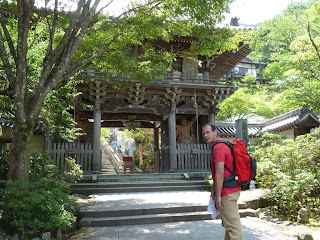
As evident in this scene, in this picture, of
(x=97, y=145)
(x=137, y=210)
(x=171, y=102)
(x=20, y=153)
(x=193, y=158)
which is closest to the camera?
(x=20, y=153)

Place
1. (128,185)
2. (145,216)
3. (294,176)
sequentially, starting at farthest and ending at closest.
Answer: (128,185), (294,176), (145,216)

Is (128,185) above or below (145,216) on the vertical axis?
above

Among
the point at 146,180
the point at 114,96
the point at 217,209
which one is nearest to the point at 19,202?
the point at 217,209

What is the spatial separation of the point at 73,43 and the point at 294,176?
608cm

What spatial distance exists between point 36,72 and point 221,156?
6.53 m

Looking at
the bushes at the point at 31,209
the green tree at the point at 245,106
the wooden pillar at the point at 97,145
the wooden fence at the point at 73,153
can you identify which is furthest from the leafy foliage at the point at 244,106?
the bushes at the point at 31,209

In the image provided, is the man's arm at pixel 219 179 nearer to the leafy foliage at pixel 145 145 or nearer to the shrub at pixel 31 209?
the shrub at pixel 31 209

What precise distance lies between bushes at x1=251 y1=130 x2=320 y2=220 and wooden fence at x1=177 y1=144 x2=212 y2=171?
5.28 meters

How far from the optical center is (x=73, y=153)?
448 inches

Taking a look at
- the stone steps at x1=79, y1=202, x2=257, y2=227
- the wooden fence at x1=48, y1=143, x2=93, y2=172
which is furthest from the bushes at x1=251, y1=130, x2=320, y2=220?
the wooden fence at x1=48, y1=143, x2=93, y2=172

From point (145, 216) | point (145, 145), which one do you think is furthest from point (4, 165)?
point (145, 145)

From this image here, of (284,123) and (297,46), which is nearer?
(297,46)

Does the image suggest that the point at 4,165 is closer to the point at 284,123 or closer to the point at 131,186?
the point at 131,186

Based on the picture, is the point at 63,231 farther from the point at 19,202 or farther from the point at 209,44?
the point at 209,44
